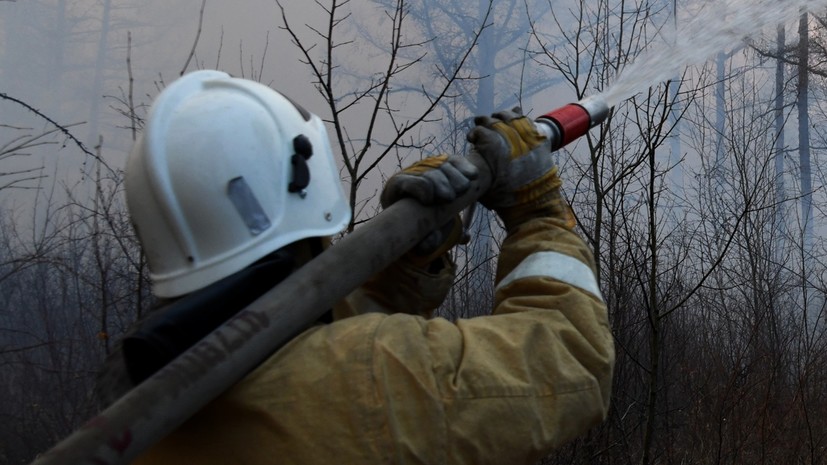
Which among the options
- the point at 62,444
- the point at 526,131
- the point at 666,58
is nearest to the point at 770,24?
the point at 666,58

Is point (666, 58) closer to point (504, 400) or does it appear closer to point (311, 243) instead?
point (311, 243)

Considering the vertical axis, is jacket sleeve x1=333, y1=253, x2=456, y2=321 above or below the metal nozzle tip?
below

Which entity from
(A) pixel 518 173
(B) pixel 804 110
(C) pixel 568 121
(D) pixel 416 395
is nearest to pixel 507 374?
(D) pixel 416 395

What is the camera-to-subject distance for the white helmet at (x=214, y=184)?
4.83 feet

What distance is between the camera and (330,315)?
1.52 meters

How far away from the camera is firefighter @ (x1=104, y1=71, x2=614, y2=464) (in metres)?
1.23

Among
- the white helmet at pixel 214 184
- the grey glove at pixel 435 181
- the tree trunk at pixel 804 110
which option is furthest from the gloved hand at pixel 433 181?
the tree trunk at pixel 804 110

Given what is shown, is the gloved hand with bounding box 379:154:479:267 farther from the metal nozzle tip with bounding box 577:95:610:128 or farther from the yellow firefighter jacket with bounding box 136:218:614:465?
the metal nozzle tip with bounding box 577:95:610:128

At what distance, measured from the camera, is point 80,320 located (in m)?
4.88

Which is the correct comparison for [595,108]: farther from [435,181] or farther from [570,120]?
[435,181]

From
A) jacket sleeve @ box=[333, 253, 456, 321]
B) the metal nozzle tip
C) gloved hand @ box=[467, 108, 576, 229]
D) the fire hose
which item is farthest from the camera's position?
the metal nozzle tip

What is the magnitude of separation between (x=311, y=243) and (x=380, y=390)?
0.52 metres

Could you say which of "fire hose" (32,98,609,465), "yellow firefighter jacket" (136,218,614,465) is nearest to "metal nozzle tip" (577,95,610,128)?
"fire hose" (32,98,609,465)

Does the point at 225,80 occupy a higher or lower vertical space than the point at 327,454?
higher
